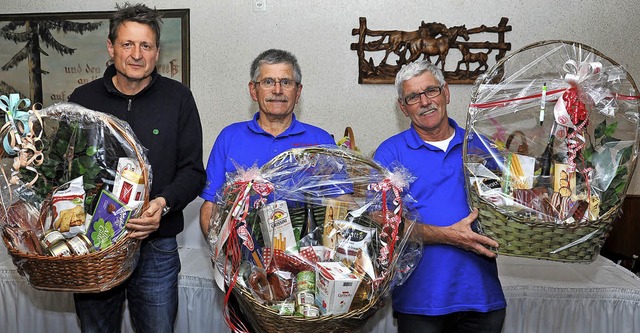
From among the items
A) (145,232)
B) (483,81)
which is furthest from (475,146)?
(145,232)

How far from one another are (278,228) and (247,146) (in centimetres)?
43

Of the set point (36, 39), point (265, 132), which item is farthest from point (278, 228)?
point (36, 39)

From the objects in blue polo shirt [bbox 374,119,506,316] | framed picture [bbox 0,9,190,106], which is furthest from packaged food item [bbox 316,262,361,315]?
framed picture [bbox 0,9,190,106]

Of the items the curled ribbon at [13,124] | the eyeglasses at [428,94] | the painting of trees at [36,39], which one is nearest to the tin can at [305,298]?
the eyeglasses at [428,94]

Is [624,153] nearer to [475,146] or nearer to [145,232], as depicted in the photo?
[475,146]

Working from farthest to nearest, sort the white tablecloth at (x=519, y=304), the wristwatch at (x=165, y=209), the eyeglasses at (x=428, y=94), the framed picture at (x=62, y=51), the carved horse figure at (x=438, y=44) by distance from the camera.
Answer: the framed picture at (x=62, y=51)
the carved horse figure at (x=438, y=44)
the white tablecloth at (x=519, y=304)
the eyeglasses at (x=428, y=94)
the wristwatch at (x=165, y=209)

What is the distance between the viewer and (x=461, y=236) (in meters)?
1.50

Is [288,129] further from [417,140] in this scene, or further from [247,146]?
[417,140]

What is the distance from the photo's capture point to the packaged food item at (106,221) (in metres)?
1.41

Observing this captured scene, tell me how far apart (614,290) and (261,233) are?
1.59 meters

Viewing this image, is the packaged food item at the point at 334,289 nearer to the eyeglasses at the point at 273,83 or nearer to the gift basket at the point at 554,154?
the gift basket at the point at 554,154

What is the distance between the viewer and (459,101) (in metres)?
2.91

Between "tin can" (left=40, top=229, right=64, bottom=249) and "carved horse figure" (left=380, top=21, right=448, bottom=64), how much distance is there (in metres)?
1.93

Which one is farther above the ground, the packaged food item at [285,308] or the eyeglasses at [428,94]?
the eyeglasses at [428,94]
